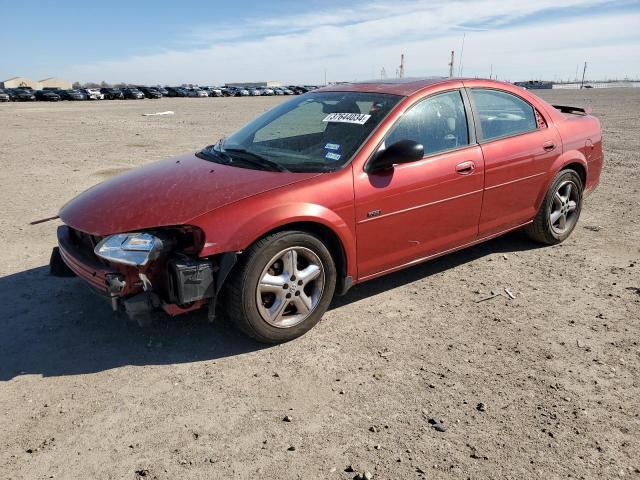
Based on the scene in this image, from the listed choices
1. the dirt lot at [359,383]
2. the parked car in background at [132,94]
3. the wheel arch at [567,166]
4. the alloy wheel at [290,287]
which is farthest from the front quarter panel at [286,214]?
the parked car in background at [132,94]

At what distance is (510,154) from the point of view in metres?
4.55

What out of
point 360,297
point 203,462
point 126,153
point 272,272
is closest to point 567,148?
point 360,297

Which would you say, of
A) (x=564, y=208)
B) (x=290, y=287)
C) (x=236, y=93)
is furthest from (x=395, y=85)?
(x=236, y=93)

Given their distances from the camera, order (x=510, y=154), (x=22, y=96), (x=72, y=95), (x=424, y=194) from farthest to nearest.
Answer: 1. (x=72, y=95)
2. (x=22, y=96)
3. (x=510, y=154)
4. (x=424, y=194)

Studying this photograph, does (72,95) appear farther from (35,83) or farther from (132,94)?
(35,83)

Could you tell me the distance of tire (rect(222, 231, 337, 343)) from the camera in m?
3.28

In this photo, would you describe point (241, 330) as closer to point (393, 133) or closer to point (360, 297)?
point (360, 297)

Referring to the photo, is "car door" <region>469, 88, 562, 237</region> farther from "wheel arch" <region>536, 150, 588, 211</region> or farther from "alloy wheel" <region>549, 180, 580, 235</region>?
"alloy wheel" <region>549, 180, 580, 235</region>

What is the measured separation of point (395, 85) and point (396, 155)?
1028 millimetres

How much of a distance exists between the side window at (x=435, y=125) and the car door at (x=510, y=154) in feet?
0.60

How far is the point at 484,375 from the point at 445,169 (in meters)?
1.65

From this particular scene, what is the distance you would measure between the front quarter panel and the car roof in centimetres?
99

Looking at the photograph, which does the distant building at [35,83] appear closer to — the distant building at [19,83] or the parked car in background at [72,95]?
the distant building at [19,83]

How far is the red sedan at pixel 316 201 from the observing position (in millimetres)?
3199
